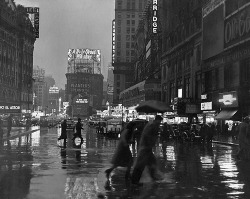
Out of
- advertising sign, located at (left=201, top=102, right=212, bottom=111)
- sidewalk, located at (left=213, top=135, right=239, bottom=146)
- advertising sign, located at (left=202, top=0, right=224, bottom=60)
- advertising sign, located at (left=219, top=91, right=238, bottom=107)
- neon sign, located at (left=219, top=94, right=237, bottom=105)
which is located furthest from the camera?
advertising sign, located at (left=201, top=102, right=212, bottom=111)

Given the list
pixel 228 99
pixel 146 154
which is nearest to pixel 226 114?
pixel 228 99

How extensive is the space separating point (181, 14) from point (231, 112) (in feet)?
89.8

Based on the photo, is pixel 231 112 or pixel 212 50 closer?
pixel 231 112

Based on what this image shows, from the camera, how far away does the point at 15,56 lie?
421 feet

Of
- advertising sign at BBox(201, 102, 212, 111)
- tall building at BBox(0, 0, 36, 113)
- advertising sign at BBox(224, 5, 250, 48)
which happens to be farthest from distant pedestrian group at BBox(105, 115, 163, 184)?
tall building at BBox(0, 0, 36, 113)

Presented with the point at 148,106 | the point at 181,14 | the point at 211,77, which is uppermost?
the point at 181,14

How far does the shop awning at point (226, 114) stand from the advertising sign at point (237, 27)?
7432 mm

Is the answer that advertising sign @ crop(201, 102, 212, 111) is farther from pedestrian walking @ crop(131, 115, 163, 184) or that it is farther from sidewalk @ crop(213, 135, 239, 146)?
pedestrian walking @ crop(131, 115, 163, 184)

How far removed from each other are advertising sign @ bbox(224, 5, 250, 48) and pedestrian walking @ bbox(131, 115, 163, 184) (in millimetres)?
36409

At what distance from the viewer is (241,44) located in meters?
48.1

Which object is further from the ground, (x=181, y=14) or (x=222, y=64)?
(x=181, y=14)

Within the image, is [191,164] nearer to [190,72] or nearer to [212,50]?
[212,50]

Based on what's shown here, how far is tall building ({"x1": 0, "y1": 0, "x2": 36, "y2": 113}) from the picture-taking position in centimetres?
11481

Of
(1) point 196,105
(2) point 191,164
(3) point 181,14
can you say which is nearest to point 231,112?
(1) point 196,105
